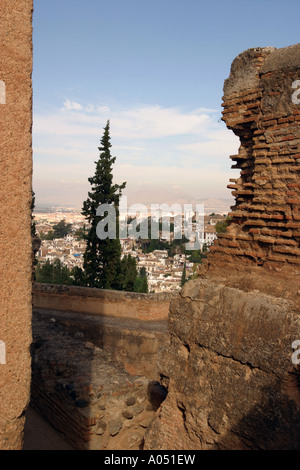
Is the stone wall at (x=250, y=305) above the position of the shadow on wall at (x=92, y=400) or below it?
above

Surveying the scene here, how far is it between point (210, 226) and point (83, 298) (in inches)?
1493

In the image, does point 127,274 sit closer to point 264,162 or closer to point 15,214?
point 264,162

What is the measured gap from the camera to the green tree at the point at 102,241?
679 inches

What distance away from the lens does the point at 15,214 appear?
2.07 m

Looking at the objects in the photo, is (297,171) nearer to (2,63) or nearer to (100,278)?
(2,63)

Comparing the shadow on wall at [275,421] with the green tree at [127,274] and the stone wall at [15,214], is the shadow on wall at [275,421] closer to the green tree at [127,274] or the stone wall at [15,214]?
the stone wall at [15,214]

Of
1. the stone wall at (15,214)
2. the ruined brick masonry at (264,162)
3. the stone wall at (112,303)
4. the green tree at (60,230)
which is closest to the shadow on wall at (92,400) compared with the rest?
the ruined brick masonry at (264,162)

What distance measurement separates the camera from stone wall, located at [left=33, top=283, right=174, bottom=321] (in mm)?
11477

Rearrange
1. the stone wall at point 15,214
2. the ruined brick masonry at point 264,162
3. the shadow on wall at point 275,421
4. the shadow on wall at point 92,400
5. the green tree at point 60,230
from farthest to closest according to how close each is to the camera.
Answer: the green tree at point 60,230
the shadow on wall at point 92,400
the ruined brick masonry at point 264,162
the shadow on wall at point 275,421
the stone wall at point 15,214

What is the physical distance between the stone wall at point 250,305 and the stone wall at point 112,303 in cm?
756

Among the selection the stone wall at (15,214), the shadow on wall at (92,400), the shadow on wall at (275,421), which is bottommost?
the shadow on wall at (92,400)

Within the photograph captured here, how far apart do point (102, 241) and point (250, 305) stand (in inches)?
563

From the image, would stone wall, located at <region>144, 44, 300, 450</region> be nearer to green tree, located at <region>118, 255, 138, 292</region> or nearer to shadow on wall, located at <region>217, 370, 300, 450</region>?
shadow on wall, located at <region>217, 370, 300, 450</region>

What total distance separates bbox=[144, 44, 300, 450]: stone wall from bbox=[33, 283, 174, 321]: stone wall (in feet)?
24.8
